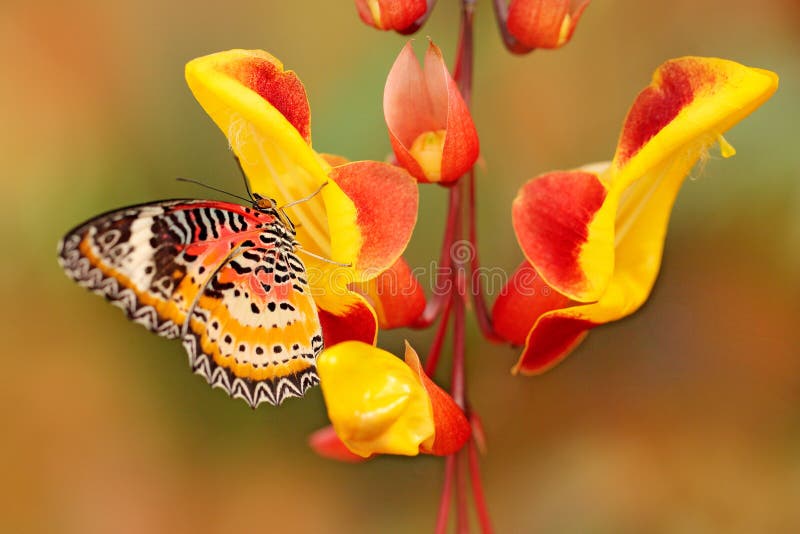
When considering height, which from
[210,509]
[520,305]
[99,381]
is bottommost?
[210,509]

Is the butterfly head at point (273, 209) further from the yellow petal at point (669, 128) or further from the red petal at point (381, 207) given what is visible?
the yellow petal at point (669, 128)

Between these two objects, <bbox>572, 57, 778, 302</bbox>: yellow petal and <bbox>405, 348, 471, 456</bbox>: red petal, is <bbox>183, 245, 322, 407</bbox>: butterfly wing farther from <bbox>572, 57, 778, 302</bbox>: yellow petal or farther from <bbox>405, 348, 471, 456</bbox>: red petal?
<bbox>572, 57, 778, 302</bbox>: yellow petal

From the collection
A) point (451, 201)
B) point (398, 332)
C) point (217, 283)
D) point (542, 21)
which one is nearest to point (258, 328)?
point (217, 283)

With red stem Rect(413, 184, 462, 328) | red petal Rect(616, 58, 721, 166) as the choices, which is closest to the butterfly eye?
red stem Rect(413, 184, 462, 328)

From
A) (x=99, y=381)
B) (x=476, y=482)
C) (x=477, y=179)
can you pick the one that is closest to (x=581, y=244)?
(x=476, y=482)

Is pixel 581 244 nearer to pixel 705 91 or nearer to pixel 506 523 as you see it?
pixel 705 91

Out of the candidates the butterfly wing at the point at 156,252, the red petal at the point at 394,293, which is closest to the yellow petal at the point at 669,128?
the red petal at the point at 394,293

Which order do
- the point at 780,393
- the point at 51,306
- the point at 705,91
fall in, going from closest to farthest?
1. the point at 705,91
2. the point at 780,393
3. the point at 51,306
